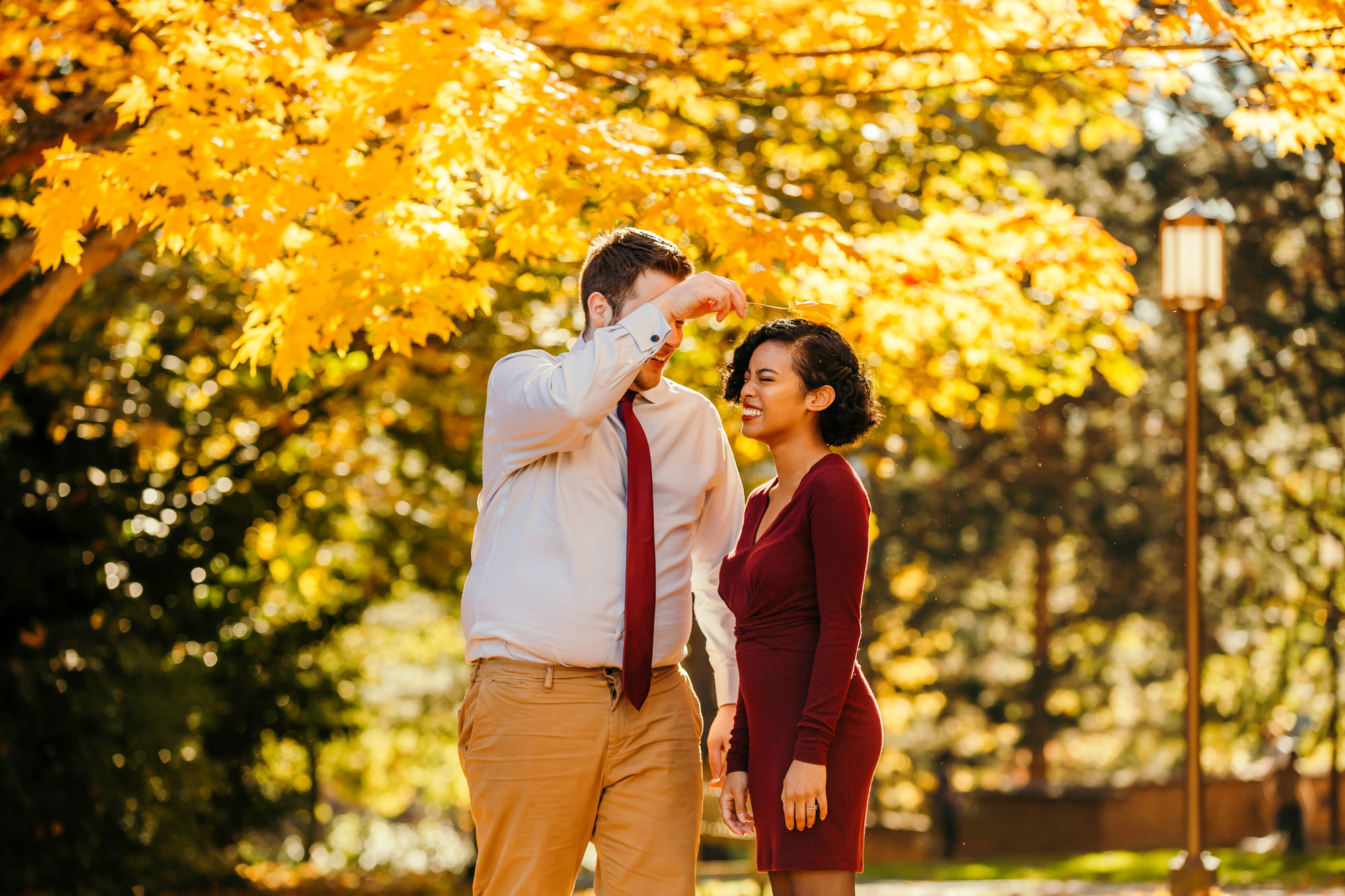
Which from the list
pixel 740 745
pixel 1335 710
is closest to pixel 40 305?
pixel 740 745

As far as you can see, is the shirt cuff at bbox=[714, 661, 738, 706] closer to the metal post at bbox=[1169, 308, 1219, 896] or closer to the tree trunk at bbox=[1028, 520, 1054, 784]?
the metal post at bbox=[1169, 308, 1219, 896]

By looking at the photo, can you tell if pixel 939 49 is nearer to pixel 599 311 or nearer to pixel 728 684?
pixel 599 311

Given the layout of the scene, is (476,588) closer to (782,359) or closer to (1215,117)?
(782,359)

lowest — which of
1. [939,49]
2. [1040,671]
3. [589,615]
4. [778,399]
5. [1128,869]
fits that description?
[1128,869]

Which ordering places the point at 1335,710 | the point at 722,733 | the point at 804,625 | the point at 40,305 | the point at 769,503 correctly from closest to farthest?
the point at 804,625 → the point at 769,503 → the point at 722,733 → the point at 40,305 → the point at 1335,710

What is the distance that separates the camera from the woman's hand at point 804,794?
286 cm

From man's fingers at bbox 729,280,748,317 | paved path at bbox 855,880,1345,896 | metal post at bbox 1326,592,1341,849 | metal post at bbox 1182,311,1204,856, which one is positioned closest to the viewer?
man's fingers at bbox 729,280,748,317

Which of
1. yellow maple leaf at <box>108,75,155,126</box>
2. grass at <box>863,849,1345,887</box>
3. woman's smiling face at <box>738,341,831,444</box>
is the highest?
yellow maple leaf at <box>108,75,155,126</box>

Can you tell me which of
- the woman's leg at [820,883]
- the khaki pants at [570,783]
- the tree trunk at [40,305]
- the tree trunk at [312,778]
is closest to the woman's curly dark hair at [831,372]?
the khaki pants at [570,783]

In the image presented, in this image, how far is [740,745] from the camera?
315 cm

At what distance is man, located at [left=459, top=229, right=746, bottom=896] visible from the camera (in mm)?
2867

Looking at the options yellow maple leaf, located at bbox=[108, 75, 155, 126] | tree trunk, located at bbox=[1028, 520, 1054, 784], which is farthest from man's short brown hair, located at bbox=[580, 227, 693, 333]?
tree trunk, located at bbox=[1028, 520, 1054, 784]

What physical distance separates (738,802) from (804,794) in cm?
30

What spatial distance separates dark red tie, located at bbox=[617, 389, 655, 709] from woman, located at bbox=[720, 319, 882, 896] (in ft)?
0.86
